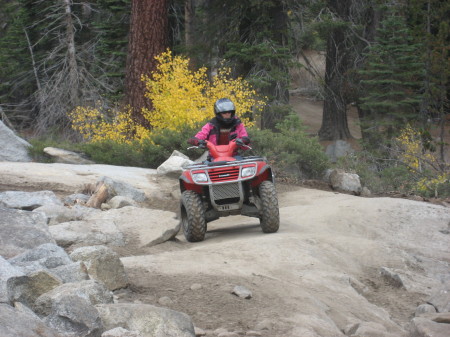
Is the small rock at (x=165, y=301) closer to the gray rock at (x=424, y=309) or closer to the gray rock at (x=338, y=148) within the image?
the gray rock at (x=424, y=309)

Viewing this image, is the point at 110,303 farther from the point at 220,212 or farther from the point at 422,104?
the point at 422,104

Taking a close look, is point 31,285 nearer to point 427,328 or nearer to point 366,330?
point 366,330

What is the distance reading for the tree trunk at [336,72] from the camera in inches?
932

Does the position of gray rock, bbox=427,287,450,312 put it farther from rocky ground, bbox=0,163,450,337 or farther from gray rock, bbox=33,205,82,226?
gray rock, bbox=33,205,82,226

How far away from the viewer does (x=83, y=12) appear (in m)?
29.1

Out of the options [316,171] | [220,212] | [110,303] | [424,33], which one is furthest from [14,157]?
[424,33]

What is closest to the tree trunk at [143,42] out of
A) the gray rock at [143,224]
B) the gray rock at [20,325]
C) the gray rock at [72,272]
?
the gray rock at [143,224]

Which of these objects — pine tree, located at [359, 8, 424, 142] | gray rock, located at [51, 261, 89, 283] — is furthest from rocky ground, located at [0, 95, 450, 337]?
pine tree, located at [359, 8, 424, 142]

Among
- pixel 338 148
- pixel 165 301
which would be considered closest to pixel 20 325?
pixel 165 301

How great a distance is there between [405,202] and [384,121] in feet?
34.5

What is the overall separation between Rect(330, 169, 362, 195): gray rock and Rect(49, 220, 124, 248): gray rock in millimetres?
7447

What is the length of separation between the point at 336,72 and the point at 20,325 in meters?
20.7

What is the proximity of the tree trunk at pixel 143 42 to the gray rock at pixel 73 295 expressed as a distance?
14132 millimetres

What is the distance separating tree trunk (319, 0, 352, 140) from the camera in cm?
2367
